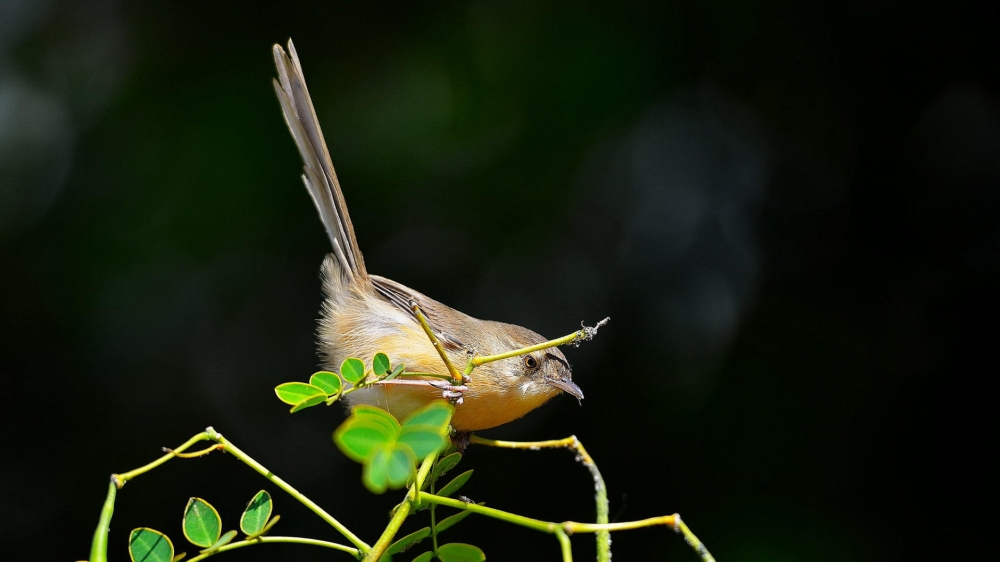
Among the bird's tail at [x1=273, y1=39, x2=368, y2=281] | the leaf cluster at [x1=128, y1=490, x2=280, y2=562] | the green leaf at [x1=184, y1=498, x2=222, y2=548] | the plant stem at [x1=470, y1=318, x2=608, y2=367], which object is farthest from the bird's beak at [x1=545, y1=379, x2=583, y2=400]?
the green leaf at [x1=184, y1=498, x2=222, y2=548]

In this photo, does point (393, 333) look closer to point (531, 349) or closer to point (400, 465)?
point (531, 349)

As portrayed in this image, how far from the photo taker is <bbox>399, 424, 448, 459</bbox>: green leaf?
104 centimetres

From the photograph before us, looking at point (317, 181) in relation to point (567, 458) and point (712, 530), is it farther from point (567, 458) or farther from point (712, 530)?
point (712, 530)

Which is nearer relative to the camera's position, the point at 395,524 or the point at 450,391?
the point at 395,524

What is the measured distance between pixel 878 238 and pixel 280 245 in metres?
3.27

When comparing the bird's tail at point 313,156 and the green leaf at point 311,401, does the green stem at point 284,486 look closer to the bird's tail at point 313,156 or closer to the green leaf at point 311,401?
the green leaf at point 311,401

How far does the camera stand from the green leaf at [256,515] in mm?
1536

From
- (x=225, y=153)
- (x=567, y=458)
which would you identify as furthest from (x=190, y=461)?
(x=567, y=458)

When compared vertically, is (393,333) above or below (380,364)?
below

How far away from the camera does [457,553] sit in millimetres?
1690

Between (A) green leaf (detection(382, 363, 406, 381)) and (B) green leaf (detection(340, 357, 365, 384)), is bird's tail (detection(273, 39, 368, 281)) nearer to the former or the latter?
(B) green leaf (detection(340, 357, 365, 384))

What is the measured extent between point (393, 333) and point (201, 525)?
67.1 inches

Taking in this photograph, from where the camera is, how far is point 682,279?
4.47 m

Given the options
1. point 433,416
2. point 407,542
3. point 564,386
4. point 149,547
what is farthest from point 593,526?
point 564,386
